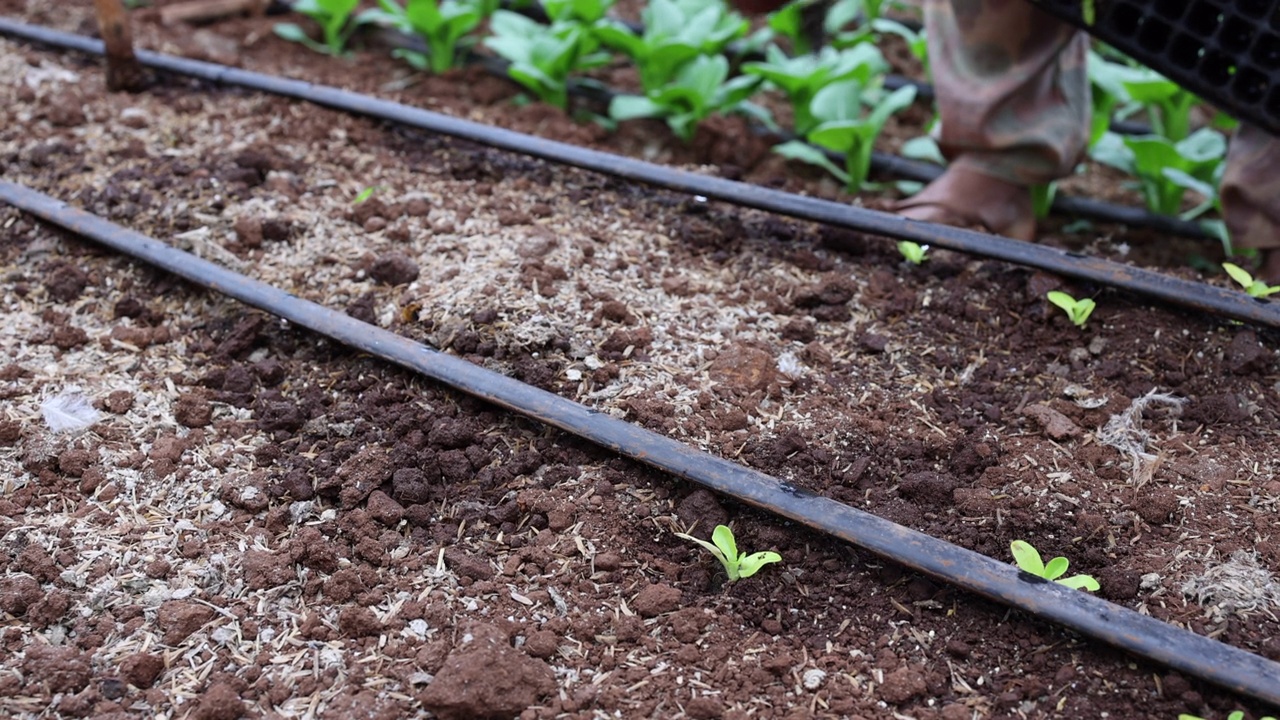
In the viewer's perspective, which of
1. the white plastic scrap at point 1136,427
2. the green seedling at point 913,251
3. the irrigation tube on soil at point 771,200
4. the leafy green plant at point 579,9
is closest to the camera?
the white plastic scrap at point 1136,427

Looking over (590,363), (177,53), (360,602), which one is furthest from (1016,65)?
(177,53)

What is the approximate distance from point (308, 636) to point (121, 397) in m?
0.73

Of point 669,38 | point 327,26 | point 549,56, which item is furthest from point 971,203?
point 327,26

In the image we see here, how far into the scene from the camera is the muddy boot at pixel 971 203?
2645mm

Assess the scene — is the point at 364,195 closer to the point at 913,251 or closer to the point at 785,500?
the point at 913,251

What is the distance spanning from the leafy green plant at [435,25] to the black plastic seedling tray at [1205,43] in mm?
2045

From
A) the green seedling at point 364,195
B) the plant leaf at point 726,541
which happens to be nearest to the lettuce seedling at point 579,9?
the green seedling at point 364,195

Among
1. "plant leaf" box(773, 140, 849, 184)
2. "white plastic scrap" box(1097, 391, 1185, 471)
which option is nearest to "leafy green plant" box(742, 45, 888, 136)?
"plant leaf" box(773, 140, 849, 184)

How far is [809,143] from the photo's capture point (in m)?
3.28

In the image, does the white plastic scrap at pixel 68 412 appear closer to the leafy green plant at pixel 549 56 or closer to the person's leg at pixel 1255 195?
the leafy green plant at pixel 549 56

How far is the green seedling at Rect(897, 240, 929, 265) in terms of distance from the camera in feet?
7.82

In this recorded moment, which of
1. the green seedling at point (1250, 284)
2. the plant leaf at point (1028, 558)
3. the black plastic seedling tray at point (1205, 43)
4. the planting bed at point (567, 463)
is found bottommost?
the planting bed at point (567, 463)

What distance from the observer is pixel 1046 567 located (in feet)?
5.24

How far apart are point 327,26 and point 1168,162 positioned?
2.84 m
